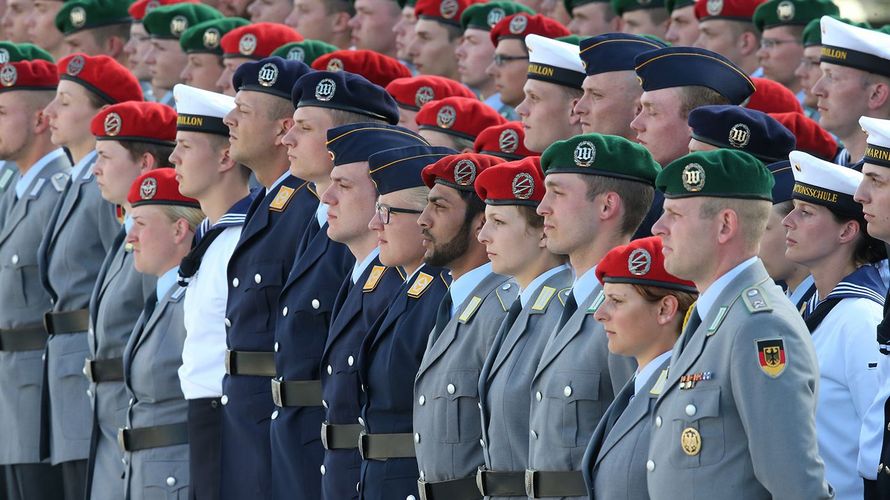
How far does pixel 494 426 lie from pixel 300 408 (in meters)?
1.48

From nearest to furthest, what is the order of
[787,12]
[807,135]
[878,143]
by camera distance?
[878,143], [807,135], [787,12]

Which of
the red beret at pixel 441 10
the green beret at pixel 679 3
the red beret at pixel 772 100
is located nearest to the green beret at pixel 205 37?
the red beret at pixel 441 10

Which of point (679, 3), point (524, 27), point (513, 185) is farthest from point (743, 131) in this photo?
point (679, 3)

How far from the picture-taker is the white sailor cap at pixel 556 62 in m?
7.91

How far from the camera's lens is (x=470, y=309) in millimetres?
6258

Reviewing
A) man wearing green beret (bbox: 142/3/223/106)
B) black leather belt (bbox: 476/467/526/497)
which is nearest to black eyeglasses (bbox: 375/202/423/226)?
black leather belt (bbox: 476/467/526/497)

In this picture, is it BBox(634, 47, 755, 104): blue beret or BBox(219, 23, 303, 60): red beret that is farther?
BBox(219, 23, 303, 60): red beret

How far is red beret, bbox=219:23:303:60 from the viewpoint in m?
10.3

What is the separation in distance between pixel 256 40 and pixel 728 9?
2621mm

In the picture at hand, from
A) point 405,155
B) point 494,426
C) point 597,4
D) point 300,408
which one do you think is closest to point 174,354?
point 300,408

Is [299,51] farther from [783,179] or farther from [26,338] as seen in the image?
[783,179]

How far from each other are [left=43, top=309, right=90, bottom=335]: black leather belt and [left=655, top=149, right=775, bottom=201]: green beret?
4.33m

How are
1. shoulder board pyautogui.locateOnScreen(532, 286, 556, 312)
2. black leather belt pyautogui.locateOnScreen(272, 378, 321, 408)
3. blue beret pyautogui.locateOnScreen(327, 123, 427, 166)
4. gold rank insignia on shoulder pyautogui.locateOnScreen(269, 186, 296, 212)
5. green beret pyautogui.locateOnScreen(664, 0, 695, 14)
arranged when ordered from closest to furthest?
shoulder board pyautogui.locateOnScreen(532, 286, 556, 312)
blue beret pyautogui.locateOnScreen(327, 123, 427, 166)
black leather belt pyautogui.locateOnScreen(272, 378, 321, 408)
gold rank insignia on shoulder pyautogui.locateOnScreen(269, 186, 296, 212)
green beret pyautogui.locateOnScreen(664, 0, 695, 14)

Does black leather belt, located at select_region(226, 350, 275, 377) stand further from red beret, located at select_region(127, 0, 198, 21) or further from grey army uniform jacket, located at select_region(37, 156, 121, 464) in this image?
red beret, located at select_region(127, 0, 198, 21)
